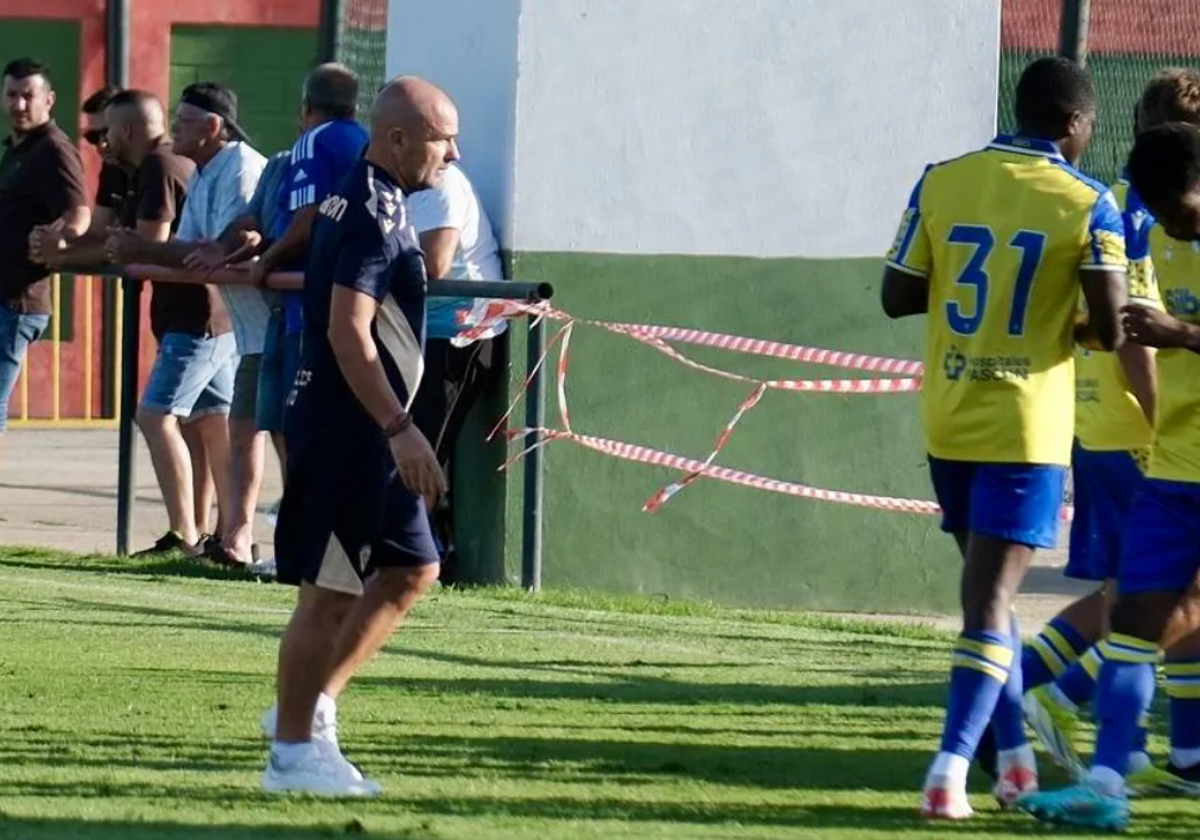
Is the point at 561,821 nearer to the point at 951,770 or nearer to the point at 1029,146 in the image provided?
the point at 951,770

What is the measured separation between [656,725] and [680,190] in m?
4.73

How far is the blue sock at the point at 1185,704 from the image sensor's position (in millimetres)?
7605

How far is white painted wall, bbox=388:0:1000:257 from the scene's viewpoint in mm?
12836

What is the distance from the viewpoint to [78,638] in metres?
10.4

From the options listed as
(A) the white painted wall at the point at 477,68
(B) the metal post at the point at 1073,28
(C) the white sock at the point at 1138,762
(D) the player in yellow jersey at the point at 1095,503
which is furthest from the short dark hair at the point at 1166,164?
(B) the metal post at the point at 1073,28

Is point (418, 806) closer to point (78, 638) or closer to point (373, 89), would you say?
point (78, 638)

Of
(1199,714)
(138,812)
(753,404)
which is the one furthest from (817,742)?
→ (753,404)

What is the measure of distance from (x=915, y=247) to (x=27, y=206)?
25.3ft

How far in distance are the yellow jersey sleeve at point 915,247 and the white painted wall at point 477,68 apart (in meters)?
5.93

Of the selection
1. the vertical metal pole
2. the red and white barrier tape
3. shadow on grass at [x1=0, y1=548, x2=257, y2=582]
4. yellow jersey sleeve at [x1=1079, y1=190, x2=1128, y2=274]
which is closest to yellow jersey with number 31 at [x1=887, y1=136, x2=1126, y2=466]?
yellow jersey sleeve at [x1=1079, y1=190, x2=1128, y2=274]

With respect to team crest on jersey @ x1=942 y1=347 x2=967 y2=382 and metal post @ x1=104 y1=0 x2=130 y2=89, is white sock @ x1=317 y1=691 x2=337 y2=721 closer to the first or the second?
team crest on jersey @ x1=942 y1=347 x2=967 y2=382

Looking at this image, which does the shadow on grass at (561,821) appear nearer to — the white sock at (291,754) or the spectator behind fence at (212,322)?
the white sock at (291,754)

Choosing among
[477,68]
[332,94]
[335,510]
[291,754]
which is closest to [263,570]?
[332,94]

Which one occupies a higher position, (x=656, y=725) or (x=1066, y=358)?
(x=1066, y=358)
